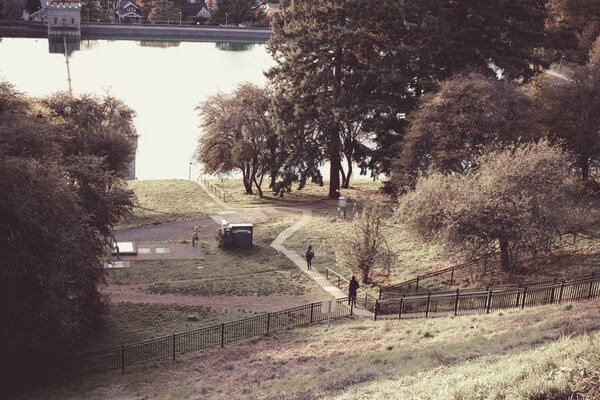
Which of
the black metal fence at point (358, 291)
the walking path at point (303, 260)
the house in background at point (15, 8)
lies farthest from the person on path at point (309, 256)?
the house in background at point (15, 8)

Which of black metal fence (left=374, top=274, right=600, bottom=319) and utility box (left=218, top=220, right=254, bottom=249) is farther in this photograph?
utility box (left=218, top=220, right=254, bottom=249)

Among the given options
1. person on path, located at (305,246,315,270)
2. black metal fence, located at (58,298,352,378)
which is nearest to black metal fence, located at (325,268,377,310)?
person on path, located at (305,246,315,270)

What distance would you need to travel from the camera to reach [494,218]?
2452 centimetres

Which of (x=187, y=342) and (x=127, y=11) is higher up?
(x=127, y=11)

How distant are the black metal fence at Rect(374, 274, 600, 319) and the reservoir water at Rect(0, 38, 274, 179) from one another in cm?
5111

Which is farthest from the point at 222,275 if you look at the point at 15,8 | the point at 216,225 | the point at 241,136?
the point at 15,8

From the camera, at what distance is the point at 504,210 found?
24672 millimetres

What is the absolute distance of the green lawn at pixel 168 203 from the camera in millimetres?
45156

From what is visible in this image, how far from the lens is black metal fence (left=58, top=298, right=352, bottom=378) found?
65.9 feet

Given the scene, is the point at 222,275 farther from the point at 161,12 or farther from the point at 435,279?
the point at 161,12

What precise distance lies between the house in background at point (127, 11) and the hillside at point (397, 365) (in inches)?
5815

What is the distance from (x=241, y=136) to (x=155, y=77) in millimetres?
70937

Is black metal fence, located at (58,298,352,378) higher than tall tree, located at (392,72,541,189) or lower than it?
lower

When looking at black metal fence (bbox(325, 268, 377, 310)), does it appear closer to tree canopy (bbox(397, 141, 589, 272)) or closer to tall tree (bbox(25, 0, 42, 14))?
tree canopy (bbox(397, 141, 589, 272))
